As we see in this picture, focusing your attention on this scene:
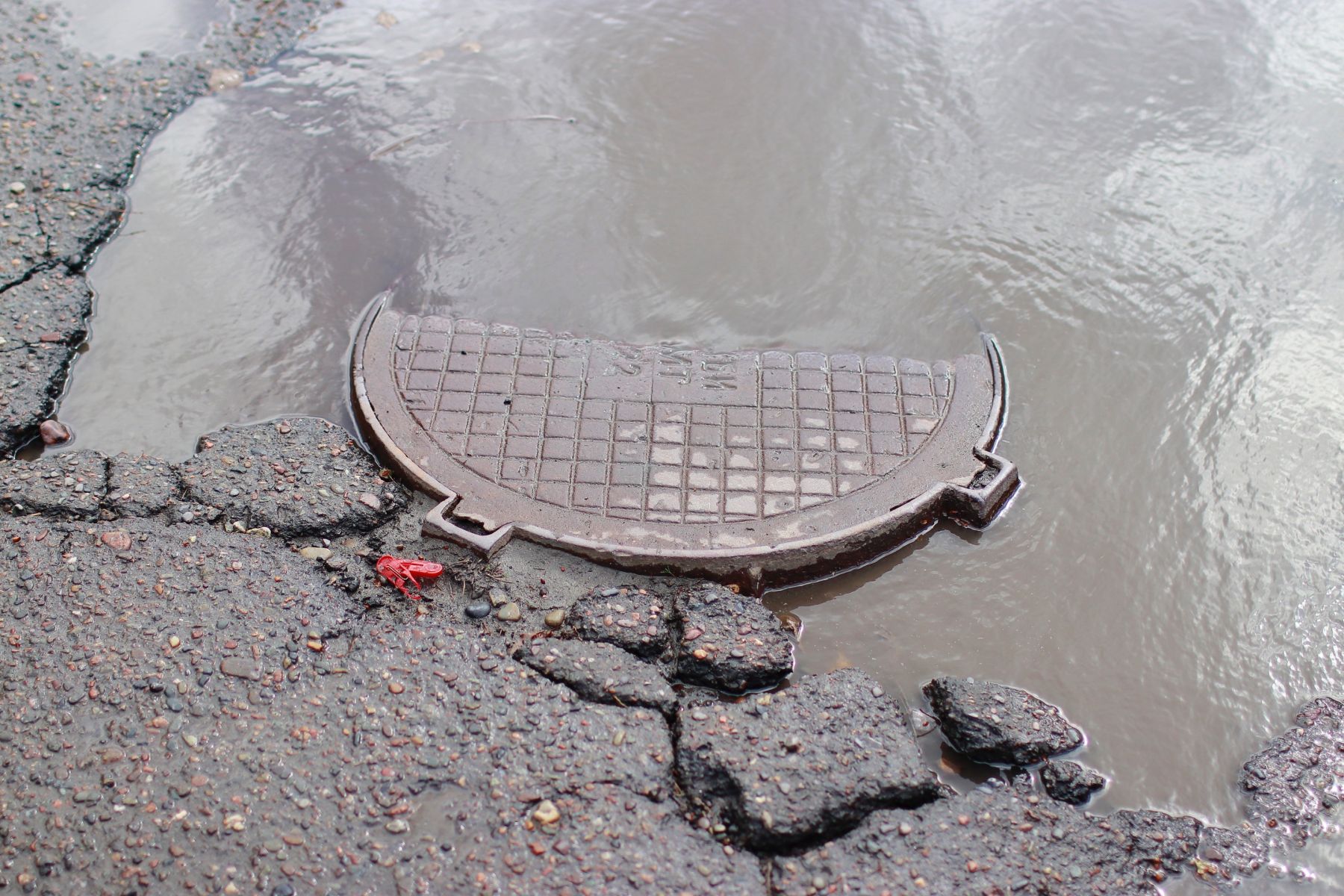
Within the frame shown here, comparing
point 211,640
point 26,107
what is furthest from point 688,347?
point 26,107

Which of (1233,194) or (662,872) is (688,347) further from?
(1233,194)

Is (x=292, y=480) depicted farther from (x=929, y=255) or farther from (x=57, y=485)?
(x=929, y=255)

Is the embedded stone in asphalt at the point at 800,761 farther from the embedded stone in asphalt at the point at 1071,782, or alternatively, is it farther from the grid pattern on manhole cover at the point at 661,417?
the grid pattern on manhole cover at the point at 661,417

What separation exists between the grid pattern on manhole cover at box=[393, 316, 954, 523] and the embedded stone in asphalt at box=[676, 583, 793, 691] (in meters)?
0.32

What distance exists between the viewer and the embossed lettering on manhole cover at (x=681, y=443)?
338 centimetres

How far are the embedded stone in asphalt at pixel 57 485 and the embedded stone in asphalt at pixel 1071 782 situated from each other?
3155mm

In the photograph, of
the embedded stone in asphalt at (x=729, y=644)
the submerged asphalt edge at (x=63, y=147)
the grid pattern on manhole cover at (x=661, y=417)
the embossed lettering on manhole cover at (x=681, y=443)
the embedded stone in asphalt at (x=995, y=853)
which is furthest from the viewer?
the submerged asphalt edge at (x=63, y=147)

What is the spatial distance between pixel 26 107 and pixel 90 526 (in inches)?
110

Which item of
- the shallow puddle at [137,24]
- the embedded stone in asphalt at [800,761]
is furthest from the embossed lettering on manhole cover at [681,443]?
the shallow puddle at [137,24]

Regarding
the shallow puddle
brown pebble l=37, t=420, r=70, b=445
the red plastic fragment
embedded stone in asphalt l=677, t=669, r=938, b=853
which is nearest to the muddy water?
brown pebble l=37, t=420, r=70, b=445

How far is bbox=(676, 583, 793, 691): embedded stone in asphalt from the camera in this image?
10.1 ft

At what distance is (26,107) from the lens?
4930 mm

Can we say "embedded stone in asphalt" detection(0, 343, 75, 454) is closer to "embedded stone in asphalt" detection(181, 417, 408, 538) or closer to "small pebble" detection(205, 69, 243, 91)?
"embedded stone in asphalt" detection(181, 417, 408, 538)

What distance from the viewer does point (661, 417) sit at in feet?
12.2
